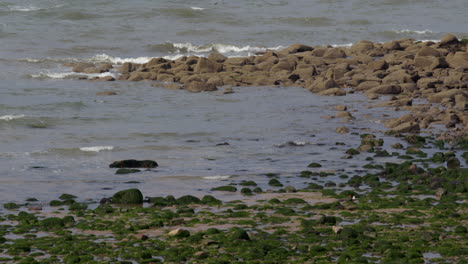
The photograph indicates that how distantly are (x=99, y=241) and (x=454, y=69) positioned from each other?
2267 centimetres

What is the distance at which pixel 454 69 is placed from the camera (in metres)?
32.7

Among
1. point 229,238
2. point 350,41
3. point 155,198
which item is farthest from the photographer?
point 350,41

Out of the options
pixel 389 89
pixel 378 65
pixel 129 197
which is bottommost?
pixel 129 197

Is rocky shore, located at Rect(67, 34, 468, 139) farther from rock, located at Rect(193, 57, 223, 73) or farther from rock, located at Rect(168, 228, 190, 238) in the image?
rock, located at Rect(168, 228, 190, 238)

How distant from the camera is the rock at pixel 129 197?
1673 centimetres

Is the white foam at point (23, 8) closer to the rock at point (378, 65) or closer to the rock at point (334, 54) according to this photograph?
the rock at point (334, 54)

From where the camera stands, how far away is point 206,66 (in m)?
36.2

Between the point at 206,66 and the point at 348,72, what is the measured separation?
6405 millimetres

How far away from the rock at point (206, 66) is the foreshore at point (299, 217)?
34.0 feet

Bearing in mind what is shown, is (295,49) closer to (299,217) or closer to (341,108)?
(341,108)

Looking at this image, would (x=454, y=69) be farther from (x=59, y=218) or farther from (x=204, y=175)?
(x=59, y=218)

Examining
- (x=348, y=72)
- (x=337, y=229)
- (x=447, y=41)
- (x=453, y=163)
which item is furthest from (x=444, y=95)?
(x=337, y=229)

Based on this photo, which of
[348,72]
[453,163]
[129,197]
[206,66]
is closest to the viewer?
[129,197]

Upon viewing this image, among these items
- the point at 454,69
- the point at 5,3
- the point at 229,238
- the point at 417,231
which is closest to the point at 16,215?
the point at 229,238
